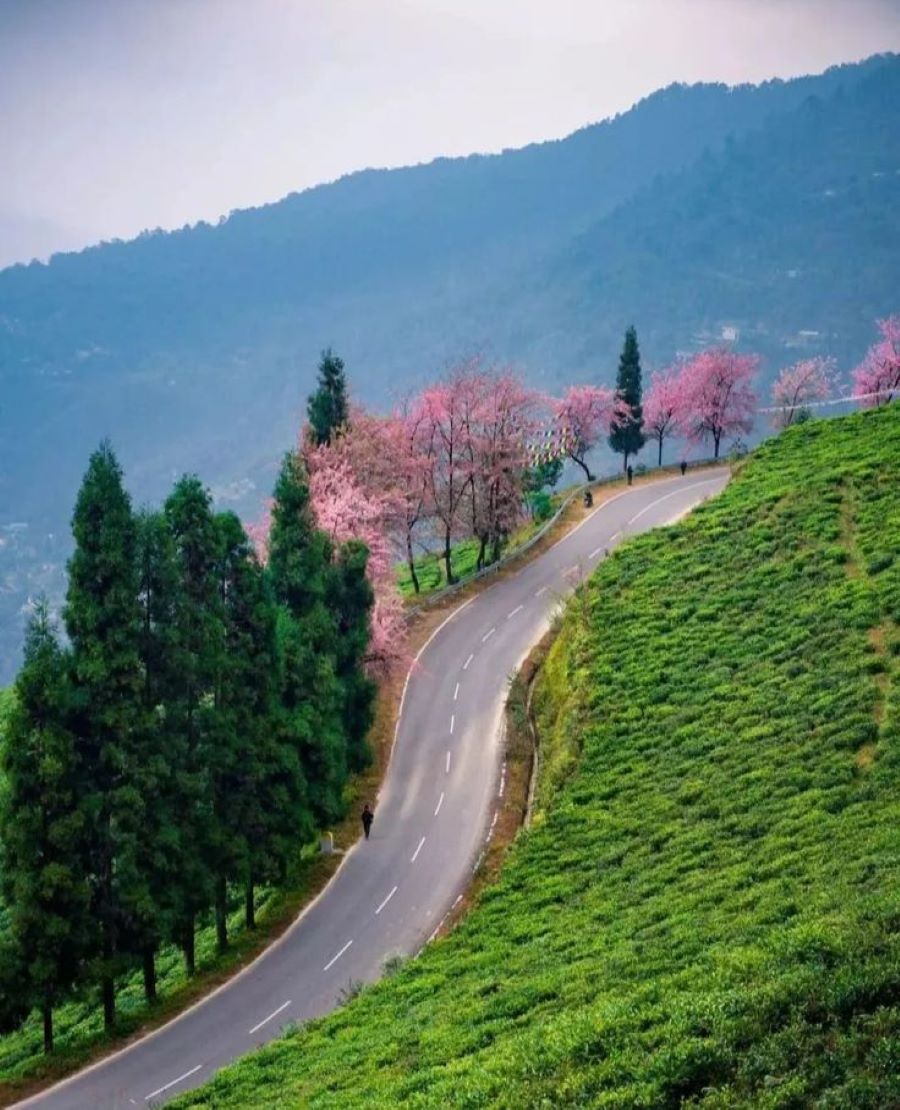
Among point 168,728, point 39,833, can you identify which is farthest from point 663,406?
point 39,833

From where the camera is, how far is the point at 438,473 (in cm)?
5516

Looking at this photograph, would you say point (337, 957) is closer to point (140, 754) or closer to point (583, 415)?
point (140, 754)

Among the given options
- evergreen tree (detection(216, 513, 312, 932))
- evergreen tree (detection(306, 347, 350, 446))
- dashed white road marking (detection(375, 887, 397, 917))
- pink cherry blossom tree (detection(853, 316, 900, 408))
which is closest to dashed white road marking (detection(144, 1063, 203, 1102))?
evergreen tree (detection(216, 513, 312, 932))

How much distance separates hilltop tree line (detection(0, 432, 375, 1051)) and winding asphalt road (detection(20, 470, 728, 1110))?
2002 millimetres

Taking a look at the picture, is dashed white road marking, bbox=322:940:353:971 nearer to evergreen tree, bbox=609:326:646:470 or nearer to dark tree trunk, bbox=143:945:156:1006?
dark tree trunk, bbox=143:945:156:1006

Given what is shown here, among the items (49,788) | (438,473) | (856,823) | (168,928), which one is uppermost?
(438,473)

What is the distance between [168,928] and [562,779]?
11.2 m

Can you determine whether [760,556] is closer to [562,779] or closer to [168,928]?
[562,779]

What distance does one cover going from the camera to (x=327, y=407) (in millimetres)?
49344

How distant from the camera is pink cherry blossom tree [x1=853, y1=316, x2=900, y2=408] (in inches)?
2704

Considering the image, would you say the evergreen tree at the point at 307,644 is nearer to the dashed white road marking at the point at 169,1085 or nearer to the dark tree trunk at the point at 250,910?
the dark tree trunk at the point at 250,910

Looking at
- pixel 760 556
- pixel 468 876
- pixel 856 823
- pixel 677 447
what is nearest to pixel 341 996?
pixel 468 876

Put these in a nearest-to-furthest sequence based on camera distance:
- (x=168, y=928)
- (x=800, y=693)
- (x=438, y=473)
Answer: (x=168, y=928) < (x=800, y=693) < (x=438, y=473)

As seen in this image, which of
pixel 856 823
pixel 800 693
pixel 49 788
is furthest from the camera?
pixel 800 693
